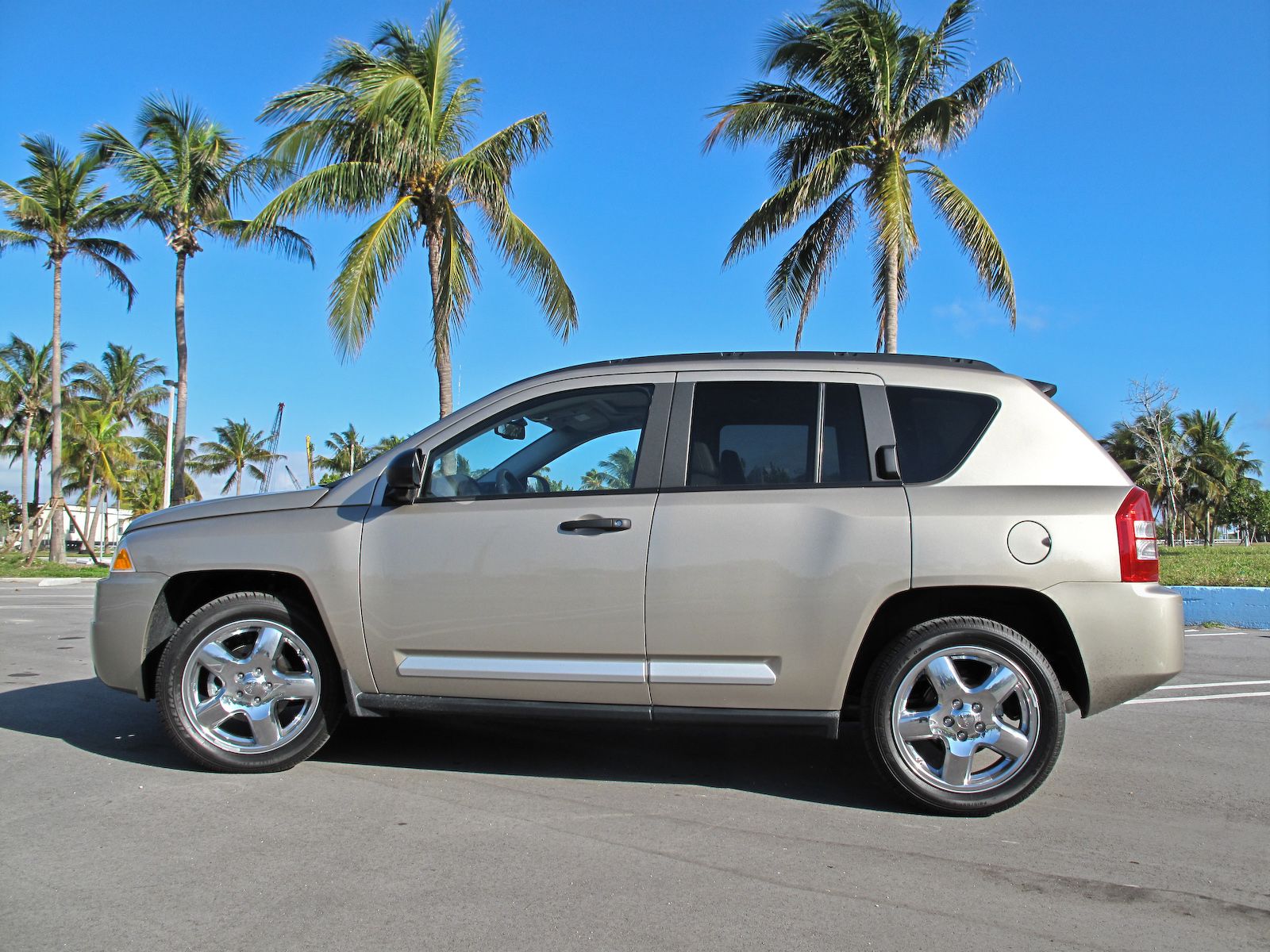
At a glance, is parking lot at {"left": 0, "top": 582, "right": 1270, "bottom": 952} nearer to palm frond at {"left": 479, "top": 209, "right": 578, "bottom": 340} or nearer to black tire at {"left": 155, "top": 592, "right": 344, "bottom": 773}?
black tire at {"left": 155, "top": 592, "right": 344, "bottom": 773}

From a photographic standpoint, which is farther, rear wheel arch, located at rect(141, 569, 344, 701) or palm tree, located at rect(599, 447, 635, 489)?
rear wheel arch, located at rect(141, 569, 344, 701)

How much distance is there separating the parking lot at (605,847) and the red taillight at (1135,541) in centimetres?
96

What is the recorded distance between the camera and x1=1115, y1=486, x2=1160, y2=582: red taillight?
363 cm

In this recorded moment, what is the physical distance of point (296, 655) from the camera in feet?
13.9

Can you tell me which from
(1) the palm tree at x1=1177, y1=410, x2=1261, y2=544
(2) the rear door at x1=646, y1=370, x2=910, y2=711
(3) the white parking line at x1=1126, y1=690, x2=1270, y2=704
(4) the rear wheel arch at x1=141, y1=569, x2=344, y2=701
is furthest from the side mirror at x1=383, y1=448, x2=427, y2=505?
(1) the palm tree at x1=1177, y1=410, x2=1261, y2=544

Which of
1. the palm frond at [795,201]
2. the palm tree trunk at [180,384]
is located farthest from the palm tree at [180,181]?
the palm frond at [795,201]

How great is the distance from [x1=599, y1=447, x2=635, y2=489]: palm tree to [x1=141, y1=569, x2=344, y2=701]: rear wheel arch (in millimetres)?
1392

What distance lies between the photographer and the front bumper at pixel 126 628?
426 cm

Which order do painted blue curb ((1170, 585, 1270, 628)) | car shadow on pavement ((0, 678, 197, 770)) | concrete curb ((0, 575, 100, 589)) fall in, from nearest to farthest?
car shadow on pavement ((0, 678, 197, 770))
painted blue curb ((1170, 585, 1270, 628))
concrete curb ((0, 575, 100, 589))

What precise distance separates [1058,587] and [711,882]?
1.72 metres

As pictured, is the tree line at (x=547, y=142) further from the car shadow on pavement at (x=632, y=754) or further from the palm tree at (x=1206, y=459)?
the palm tree at (x=1206, y=459)

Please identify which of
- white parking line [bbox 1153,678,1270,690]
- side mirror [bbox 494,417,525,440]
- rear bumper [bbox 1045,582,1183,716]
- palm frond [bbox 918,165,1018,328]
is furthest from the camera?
palm frond [bbox 918,165,1018,328]

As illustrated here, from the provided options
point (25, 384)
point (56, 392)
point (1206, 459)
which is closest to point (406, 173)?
point (56, 392)

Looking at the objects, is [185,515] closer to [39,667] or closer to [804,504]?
[804,504]
